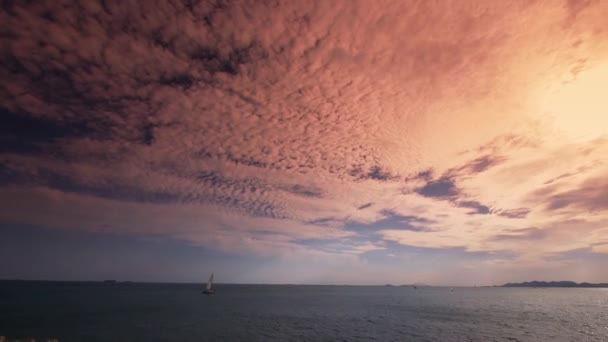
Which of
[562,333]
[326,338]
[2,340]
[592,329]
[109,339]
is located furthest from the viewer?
[592,329]

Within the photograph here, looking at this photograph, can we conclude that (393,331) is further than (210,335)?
Yes

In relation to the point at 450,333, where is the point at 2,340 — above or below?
above

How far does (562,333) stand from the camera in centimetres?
5516

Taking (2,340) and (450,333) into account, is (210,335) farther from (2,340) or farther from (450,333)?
(450,333)


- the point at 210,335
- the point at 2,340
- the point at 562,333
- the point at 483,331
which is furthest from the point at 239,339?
the point at 562,333

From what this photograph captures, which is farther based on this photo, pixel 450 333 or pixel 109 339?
pixel 450 333

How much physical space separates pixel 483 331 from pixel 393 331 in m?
18.4

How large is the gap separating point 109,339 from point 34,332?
1703cm

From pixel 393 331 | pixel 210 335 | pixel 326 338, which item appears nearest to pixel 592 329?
pixel 393 331

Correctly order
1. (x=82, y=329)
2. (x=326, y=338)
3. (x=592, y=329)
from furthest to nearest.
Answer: (x=592, y=329) < (x=82, y=329) < (x=326, y=338)

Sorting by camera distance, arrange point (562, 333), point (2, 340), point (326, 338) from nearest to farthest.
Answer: point (2, 340) < point (326, 338) < point (562, 333)

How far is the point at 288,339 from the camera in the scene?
45.5 meters

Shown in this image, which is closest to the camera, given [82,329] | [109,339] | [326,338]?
[109,339]

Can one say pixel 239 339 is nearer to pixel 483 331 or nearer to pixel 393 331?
pixel 393 331
